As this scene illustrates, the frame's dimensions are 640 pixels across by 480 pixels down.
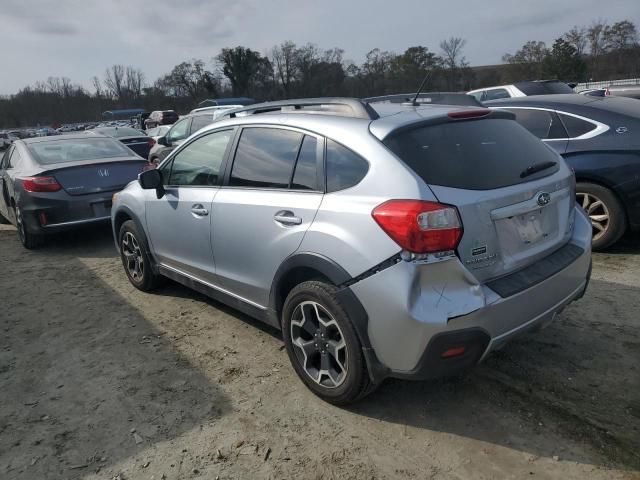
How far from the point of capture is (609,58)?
53375 mm

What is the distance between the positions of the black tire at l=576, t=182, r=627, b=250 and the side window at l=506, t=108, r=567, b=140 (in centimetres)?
71

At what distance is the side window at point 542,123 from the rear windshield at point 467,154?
2.88m

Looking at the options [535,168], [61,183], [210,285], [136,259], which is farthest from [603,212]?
[61,183]

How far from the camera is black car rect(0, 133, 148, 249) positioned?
21.4ft

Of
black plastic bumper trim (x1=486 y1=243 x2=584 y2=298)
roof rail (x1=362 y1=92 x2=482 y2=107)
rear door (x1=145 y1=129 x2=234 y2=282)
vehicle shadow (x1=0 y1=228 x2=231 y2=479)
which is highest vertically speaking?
roof rail (x1=362 y1=92 x2=482 y2=107)

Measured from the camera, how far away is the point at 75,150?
726cm

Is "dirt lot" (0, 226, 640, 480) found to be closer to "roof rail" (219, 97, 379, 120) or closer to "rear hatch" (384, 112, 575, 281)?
"rear hatch" (384, 112, 575, 281)

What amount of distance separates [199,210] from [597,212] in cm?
406

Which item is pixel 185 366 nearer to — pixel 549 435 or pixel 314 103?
pixel 314 103

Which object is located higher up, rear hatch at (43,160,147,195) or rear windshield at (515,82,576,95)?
rear windshield at (515,82,576,95)

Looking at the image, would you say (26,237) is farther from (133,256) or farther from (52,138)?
(133,256)

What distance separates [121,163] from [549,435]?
20.6ft

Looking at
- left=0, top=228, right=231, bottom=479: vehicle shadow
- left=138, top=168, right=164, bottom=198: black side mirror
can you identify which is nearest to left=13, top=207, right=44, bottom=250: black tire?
left=0, top=228, right=231, bottom=479: vehicle shadow

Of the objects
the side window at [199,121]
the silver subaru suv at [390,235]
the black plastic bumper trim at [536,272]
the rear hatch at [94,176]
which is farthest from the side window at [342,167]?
the side window at [199,121]
